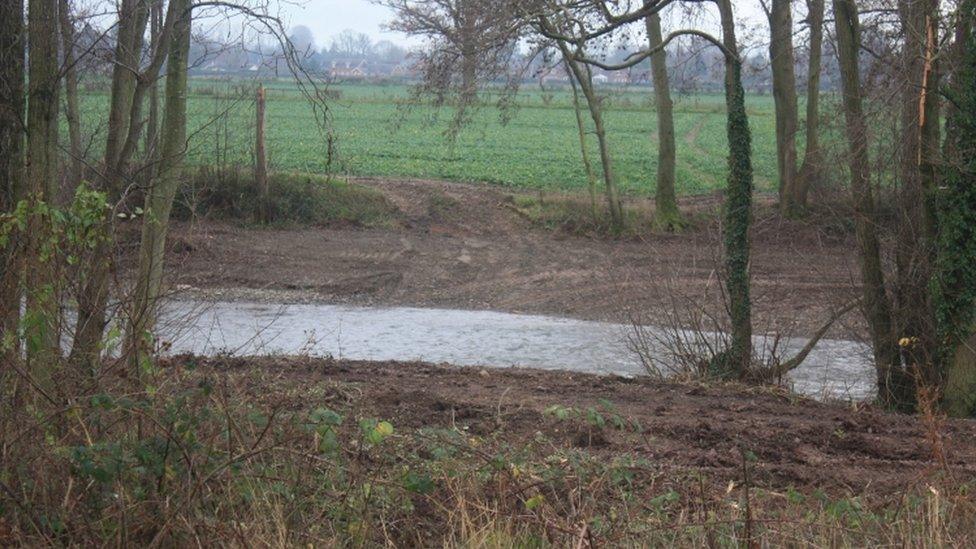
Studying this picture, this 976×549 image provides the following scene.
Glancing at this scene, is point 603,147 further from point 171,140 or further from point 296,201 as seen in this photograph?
point 171,140

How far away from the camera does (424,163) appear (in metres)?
39.7

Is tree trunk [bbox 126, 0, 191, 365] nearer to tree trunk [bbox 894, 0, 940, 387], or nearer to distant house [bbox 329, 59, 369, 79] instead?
distant house [bbox 329, 59, 369, 79]

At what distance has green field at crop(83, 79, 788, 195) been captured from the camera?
27.0 m

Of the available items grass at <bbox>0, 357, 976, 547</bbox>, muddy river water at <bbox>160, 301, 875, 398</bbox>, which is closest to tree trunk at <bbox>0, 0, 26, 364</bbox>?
grass at <bbox>0, 357, 976, 547</bbox>

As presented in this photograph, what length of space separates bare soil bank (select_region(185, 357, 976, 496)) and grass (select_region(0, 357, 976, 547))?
0.76 m

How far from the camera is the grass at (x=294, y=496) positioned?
5652 millimetres

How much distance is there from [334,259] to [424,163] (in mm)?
15212

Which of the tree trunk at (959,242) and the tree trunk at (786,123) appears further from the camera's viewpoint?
the tree trunk at (786,123)

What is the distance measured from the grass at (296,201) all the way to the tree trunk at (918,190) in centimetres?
1657

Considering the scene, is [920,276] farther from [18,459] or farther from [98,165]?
[18,459]

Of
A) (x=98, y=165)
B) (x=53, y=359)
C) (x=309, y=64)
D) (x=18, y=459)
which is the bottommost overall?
(x=18, y=459)

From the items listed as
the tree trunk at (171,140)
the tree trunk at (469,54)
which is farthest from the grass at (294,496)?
the tree trunk at (469,54)

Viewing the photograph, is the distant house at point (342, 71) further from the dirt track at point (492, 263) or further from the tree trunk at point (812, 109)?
the tree trunk at point (812, 109)

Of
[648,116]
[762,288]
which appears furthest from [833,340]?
[648,116]
